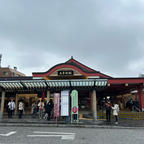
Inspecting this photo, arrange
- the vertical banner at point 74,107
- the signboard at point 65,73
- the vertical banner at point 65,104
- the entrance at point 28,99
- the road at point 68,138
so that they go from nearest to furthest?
the road at point 68,138, the vertical banner at point 65,104, the vertical banner at point 74,107, the signboard at point 65,73, the entrance at point 28,99

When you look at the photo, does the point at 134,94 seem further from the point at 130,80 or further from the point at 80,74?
the point at 80,74

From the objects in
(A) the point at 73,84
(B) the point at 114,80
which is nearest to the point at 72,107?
(A) the point at 73,84

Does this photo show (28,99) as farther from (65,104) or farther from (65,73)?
(65,104)

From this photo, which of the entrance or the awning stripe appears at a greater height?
the awning stripe

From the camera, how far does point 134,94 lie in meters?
23.7

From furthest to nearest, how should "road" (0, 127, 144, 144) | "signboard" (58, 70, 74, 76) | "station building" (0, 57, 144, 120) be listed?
"signboard" (58, 70, 74, 76) < "station building" (0, 57, 144, 120) < "road" (0, 127, 144, 144)

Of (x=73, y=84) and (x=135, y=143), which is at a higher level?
(x=73, y=84)

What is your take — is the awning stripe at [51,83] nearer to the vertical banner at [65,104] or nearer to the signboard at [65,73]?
the vertical banner at [65,104]

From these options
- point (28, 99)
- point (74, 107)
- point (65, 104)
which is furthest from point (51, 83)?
point (28, 99)

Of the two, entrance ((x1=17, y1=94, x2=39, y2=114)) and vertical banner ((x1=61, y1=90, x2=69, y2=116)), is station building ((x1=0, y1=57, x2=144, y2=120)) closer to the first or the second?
entrance ((x1=17, y1=94, x2=39, y2=114))

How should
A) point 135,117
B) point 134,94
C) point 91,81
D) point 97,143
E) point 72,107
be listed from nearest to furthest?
point 97,143 < point 72,107 < point 91,81 < point 135,117 < point 134,94

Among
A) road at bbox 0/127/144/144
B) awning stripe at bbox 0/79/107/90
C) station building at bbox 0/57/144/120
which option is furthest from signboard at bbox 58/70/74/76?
road at bbox 0/127/144/144

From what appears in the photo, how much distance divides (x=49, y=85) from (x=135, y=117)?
9271 mm

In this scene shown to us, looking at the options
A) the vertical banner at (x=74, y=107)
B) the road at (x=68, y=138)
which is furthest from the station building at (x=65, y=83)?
the road at (x=68, y=138)
